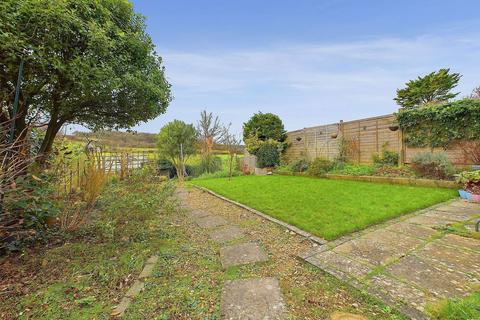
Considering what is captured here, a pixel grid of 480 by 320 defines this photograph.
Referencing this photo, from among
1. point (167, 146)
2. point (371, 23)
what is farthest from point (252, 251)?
point (167, 146)

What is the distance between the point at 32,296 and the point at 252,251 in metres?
1.92

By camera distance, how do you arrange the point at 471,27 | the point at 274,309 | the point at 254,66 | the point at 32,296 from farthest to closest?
the point at 254,66, the point at 471,27, the point at 32,296, the point at 274,309

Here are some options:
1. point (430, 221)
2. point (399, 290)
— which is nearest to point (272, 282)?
point (399, 290)

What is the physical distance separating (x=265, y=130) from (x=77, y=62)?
33.1 ft

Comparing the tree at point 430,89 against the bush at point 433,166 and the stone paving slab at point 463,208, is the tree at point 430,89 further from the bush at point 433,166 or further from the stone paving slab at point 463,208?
the stone paving slab at point 463,208

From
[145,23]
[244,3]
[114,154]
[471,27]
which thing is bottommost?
[114,154]

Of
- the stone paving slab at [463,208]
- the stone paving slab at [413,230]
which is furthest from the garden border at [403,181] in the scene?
the stone paving slab at [413,230]

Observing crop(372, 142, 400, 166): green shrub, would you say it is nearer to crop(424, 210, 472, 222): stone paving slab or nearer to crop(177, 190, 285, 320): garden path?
crop(424, 210, 472, 222): stone paving slab

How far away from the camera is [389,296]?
1.48 m

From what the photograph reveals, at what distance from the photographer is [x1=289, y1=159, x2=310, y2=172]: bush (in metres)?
9.38

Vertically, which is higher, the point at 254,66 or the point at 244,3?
the point at 244,3

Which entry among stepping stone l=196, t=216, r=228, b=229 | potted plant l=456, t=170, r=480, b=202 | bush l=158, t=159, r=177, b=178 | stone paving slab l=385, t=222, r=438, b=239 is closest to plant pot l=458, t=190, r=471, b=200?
potted plant l=456, t=170, r=480, b=202

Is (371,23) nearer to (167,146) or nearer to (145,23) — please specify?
(145,23)

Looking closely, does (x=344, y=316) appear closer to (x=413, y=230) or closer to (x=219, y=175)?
(x=413, y=230)
